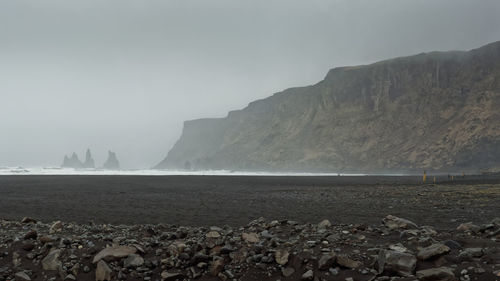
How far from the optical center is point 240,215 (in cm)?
1938

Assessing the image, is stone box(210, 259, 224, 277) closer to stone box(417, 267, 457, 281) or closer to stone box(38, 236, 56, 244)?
stone box(417, 267, 457, 281)

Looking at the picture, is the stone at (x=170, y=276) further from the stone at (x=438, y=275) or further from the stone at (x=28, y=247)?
the stone at (x=438, y=275)

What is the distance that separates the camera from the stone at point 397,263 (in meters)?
6.80

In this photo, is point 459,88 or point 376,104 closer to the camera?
point 459,88

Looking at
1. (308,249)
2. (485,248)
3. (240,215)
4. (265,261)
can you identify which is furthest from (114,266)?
(240,215)

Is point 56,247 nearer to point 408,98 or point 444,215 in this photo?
point 444,215

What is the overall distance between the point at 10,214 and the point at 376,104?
497 feet

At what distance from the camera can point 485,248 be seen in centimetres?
788

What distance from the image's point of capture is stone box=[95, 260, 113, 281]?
775cm

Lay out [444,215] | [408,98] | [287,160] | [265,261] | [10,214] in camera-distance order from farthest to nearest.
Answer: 1. [287,160]
2. [408,98]
3. [10,214]
4. [444,215]
5. [265,261]

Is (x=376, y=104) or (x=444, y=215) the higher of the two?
(x=376, y=104)

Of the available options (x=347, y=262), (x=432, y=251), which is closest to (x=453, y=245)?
(x=432, y=251)

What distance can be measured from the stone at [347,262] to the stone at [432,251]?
1214 mm

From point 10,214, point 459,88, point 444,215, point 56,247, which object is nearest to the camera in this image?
point 56,247
